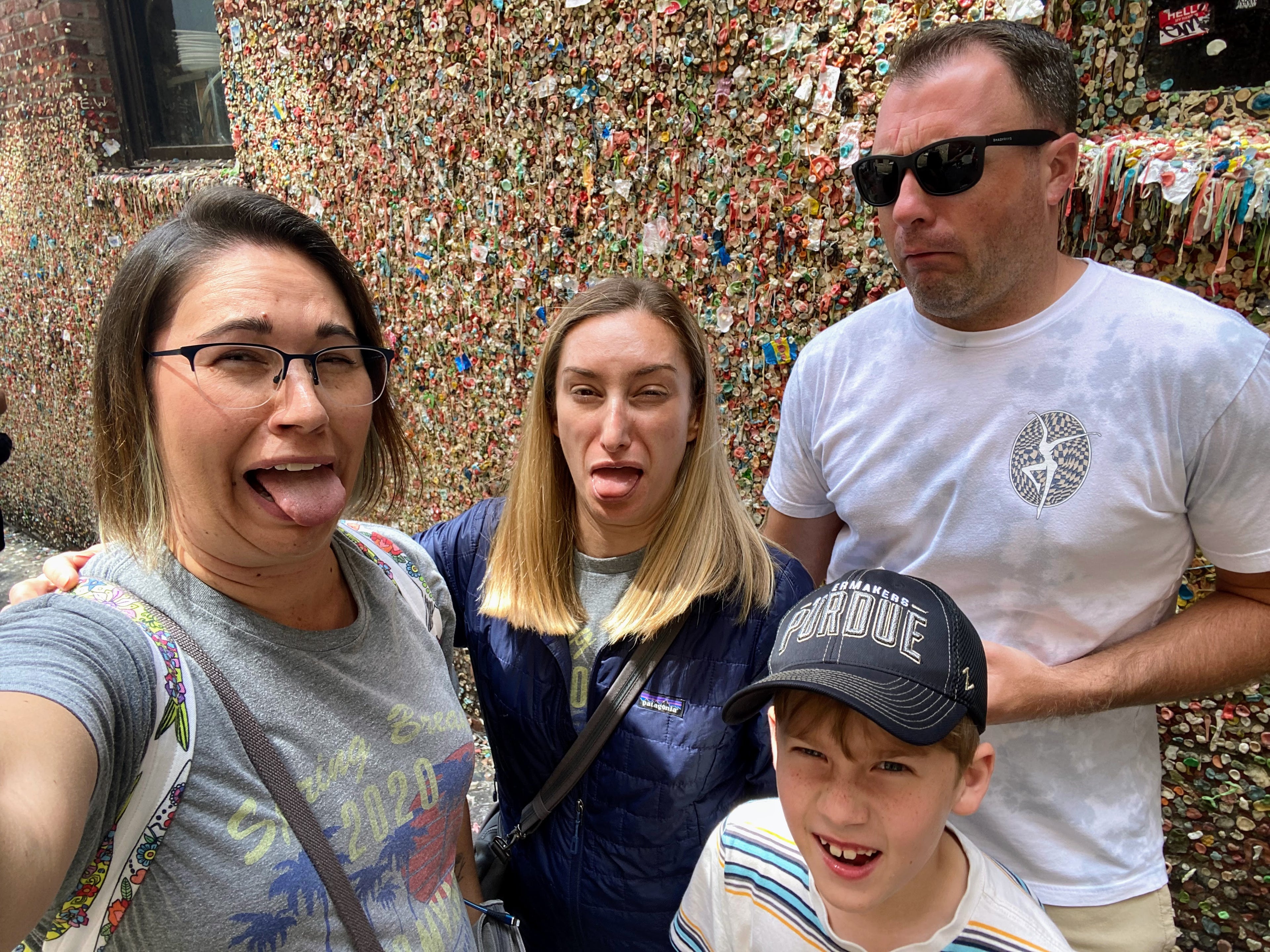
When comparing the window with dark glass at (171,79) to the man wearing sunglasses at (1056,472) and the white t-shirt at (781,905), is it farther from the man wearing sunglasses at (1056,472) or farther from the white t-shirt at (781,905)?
the white t-shirt at (781,905)

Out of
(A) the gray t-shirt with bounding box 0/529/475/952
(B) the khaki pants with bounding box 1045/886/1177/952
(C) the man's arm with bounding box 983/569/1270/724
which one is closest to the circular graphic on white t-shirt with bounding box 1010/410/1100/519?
(C) the man's arm with bounding box 983/569/1270/724

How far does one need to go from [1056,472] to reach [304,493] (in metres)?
1.30

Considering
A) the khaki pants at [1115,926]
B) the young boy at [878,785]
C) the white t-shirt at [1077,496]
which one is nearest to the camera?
the young boy at [878,785]

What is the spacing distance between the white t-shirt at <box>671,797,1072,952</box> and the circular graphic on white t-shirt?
2.05ft

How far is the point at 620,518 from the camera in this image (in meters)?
1.87

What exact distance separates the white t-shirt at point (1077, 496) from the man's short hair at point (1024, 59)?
0.32 meters

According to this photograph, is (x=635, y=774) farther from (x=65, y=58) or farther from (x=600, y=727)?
(x=65, y=58)

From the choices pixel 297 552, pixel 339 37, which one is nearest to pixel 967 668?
pixel 297 552

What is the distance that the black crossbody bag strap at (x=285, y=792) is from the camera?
1.16 meters

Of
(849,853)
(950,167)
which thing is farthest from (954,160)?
(849,853)

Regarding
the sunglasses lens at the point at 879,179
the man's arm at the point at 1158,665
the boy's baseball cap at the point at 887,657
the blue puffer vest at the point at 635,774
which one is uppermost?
the sunglasses lens at the point at 879,179

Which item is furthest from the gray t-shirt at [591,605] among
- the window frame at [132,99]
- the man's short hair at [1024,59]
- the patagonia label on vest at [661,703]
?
the window frame at [132,99]

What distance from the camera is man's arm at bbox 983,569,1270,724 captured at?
1.46m

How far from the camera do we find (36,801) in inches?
35.3
